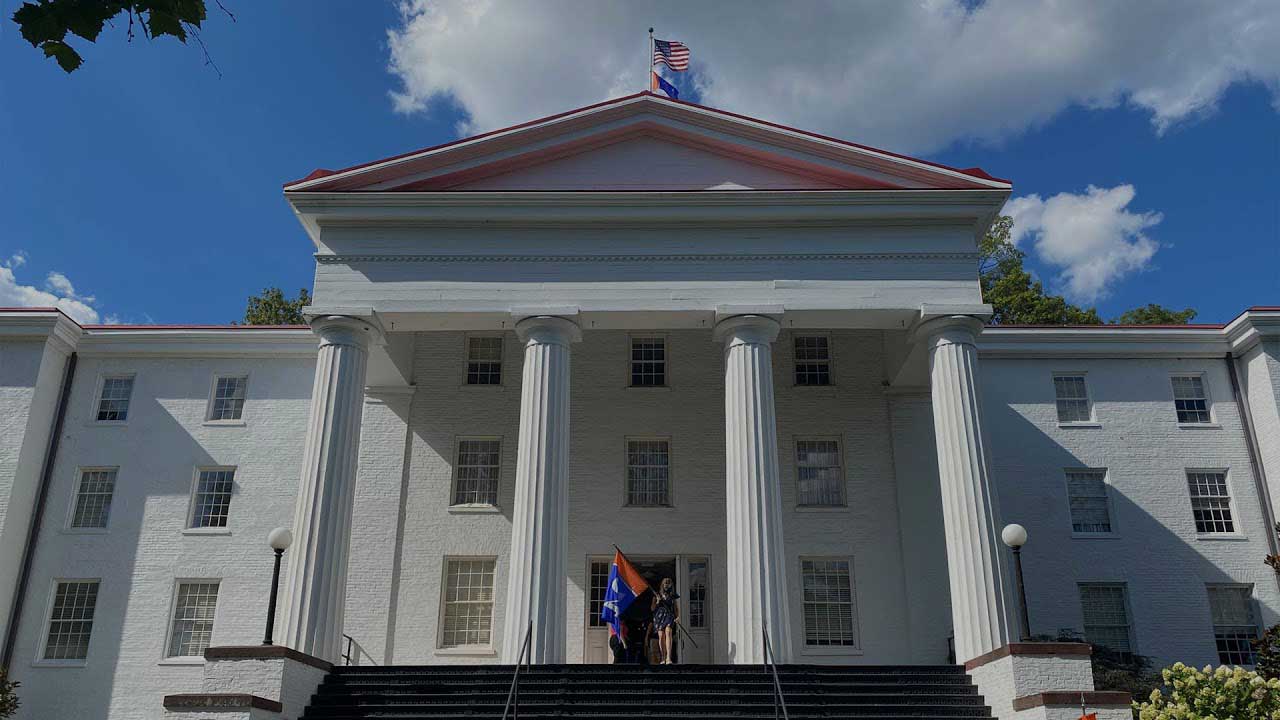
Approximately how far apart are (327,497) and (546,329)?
218 inches

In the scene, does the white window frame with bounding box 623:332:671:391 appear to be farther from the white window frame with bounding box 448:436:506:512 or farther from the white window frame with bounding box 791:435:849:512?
the white window frame with bounding box 448:436:506:512

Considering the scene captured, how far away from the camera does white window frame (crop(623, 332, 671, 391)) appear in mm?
27047

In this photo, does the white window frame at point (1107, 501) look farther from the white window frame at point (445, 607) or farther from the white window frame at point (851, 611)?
the white window frame at point (445, 607)

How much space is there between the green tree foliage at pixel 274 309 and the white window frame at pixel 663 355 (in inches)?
844

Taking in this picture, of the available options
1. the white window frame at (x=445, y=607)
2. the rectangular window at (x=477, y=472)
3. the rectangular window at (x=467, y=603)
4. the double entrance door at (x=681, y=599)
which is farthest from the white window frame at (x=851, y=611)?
the rectangular window at (x=477, y=472)

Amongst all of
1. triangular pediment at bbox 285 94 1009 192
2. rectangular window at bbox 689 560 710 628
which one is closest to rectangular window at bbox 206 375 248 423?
triangular pediment at bbox 285 94 1009 192

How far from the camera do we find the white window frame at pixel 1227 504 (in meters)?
26.5

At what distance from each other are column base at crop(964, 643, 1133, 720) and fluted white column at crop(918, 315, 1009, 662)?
2.00m

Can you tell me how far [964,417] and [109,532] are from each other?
811 inches

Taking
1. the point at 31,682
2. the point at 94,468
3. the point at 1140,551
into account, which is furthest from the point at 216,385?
the point at 1140,551

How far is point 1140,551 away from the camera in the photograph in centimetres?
2659

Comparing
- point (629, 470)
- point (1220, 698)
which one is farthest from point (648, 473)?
point (1220, 698)

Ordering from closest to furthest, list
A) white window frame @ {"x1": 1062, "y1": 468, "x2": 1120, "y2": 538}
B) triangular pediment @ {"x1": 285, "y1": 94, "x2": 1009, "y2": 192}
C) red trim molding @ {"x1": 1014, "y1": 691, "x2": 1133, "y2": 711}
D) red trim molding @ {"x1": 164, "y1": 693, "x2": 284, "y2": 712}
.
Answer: red trim molding @ {"x1": 1014, "y1": 691, "x2": 1133, "y2": 711}
red trim molding @ {"x1": 164, "y1": 693, "x2": 284, "y2": 712}
triangular pediment @ {"x1": 285, "y1": 94, "x2": 1009, "y2": 192}
white window frame @ {"x1": 1062, "y1": 468, "x2": 1120, "y2": 538}

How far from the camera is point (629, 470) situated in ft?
86.6
